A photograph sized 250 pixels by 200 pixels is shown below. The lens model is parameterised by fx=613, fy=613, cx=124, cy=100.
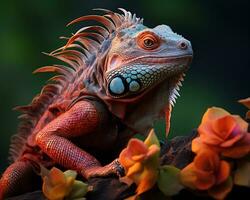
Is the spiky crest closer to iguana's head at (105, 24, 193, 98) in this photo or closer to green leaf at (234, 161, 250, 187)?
iguana's head at (105, 24, 193, 98)

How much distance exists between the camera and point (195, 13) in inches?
168

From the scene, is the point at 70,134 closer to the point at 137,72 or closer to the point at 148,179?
the point at 137,72

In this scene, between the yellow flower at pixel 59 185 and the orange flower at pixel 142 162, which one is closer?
the orange flower at pixel 142 162

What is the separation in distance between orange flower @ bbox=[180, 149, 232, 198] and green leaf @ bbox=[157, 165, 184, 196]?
1.0 inches

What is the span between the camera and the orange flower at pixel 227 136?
1.52 meters

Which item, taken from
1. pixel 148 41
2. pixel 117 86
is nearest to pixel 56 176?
pixel 117 86

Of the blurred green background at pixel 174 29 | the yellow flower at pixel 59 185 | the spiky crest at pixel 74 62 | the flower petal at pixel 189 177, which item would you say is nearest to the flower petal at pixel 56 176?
the yellow flower at pixel 59 185

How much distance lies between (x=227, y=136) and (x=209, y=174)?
4.3 inches

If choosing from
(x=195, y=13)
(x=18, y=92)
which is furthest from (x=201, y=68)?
(x=18, y=92)

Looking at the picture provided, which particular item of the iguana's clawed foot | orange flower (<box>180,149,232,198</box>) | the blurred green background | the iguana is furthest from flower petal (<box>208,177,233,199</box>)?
the blurred green background

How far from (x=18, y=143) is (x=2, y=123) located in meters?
1.46

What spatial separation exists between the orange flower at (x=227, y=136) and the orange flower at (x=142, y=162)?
13 centimetres

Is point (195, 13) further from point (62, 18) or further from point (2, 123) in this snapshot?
point (2, 123)

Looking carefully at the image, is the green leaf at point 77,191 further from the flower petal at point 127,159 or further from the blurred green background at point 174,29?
the blurred green background at point 174,29
